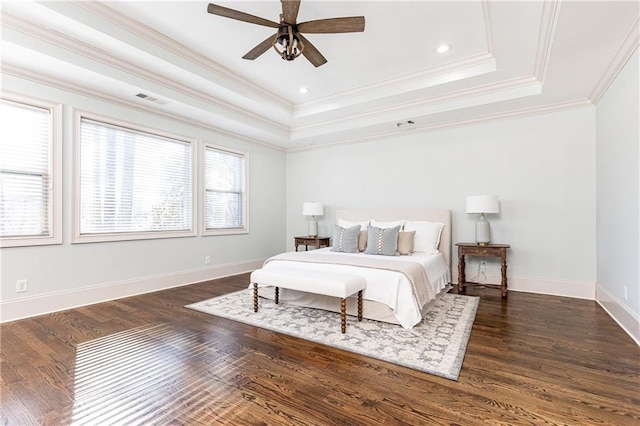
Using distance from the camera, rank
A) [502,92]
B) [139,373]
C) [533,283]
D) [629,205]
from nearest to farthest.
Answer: [139,373]
[629,205]
[502,92]
[533,283]

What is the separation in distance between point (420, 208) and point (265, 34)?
139 inches

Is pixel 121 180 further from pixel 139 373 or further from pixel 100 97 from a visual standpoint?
pixel 139 373

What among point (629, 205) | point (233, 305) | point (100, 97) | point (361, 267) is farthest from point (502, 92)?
point (100, 97)

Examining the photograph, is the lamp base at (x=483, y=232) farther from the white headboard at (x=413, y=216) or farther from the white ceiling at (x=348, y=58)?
the white ceiling at (x=348, y=58)

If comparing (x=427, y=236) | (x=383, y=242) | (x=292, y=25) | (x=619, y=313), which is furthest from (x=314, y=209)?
(x=619, y=313)

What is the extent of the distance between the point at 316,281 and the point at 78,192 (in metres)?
3.15

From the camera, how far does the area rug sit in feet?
7.63

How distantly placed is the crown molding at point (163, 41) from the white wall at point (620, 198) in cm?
421

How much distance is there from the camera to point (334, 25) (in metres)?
2.54

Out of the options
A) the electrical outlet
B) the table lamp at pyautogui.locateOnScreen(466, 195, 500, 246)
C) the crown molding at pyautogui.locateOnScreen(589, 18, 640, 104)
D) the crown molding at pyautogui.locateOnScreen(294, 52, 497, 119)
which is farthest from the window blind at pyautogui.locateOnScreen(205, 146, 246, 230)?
the crown molding at pyautogui.locateOnScreen(589, 18, 640, 104)

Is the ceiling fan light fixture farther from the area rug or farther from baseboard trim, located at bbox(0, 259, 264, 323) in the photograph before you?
baseboard trim, located at bbox(0, 259, 264, 323)

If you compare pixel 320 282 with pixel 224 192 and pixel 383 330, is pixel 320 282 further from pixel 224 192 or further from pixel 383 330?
pixel 224 192

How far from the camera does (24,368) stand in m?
2.18

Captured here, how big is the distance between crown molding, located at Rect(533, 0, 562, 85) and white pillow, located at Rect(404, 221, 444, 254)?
2.24 metres
